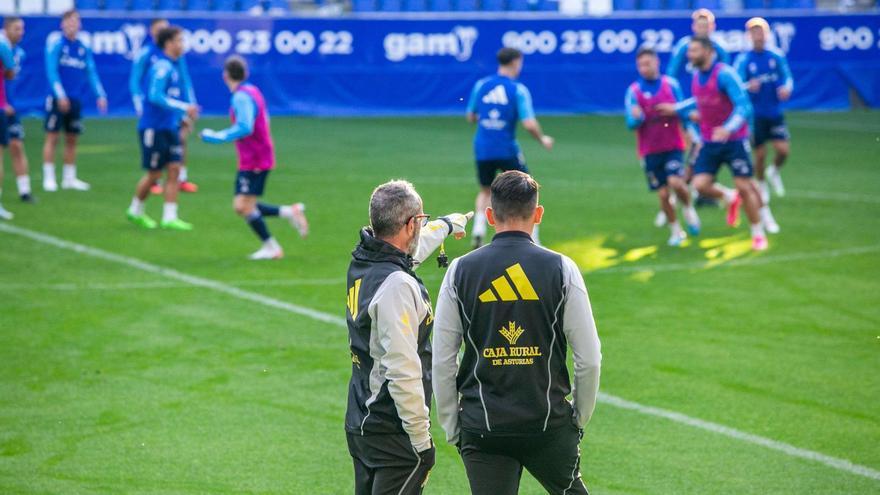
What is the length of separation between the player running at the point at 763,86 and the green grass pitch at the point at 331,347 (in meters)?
0.97

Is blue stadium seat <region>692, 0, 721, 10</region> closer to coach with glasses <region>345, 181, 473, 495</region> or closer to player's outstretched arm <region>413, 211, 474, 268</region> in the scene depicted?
player's outstretched arm <region>413, 211, 474, 268</region>

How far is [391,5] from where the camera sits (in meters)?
31.7

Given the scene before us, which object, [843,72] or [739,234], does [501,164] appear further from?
[843,72]

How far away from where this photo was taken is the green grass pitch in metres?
6.86

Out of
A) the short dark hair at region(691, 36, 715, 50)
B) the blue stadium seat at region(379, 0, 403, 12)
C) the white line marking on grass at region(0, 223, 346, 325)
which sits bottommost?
the white line marking on grass at region(0, 223, 346, 325)

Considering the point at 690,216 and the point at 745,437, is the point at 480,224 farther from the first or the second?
the point at 745,437

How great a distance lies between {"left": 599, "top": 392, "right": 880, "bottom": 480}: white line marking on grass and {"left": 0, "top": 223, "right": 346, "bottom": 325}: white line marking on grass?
3.10 m

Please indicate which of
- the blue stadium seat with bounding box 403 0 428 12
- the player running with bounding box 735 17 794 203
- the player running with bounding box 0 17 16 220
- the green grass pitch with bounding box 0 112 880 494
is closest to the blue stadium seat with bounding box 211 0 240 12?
the blue stadium seat with bounding box 403 0 428 12

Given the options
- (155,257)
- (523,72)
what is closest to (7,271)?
(155,257)

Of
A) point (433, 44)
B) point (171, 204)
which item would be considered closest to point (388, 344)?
point (171, 204)

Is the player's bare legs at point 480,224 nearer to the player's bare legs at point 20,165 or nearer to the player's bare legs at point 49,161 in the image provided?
the player's bare legs at point 20,165

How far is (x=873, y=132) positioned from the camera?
24.9 metres

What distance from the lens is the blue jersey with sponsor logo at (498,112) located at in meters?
13.1

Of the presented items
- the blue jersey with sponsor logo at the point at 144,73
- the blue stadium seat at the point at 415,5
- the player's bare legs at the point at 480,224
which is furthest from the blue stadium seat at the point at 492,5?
the player's bare legs at the point at 480,224
